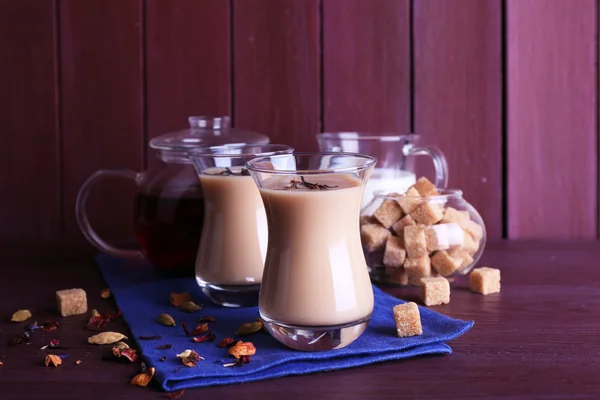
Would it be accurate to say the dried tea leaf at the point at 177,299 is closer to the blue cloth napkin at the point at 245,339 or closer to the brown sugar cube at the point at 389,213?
the blue cloth napkin at the point at 245,339

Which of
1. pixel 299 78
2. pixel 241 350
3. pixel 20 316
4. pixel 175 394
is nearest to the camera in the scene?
pixel 175 394

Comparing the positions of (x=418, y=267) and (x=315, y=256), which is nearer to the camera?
(x=315, y=256)


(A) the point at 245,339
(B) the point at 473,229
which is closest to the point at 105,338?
(A) the point at 245,339

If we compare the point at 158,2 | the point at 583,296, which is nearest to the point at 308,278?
the point at 583,296

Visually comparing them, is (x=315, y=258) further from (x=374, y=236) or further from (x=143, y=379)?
(x=374, y=236)

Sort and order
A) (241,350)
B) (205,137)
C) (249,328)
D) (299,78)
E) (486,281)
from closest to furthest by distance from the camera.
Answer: (241,350), (249,328), (486,281), (205,137), (299,78)

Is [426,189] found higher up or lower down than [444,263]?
higher up

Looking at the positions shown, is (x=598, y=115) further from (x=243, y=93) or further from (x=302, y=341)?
(x=302, y=341)
